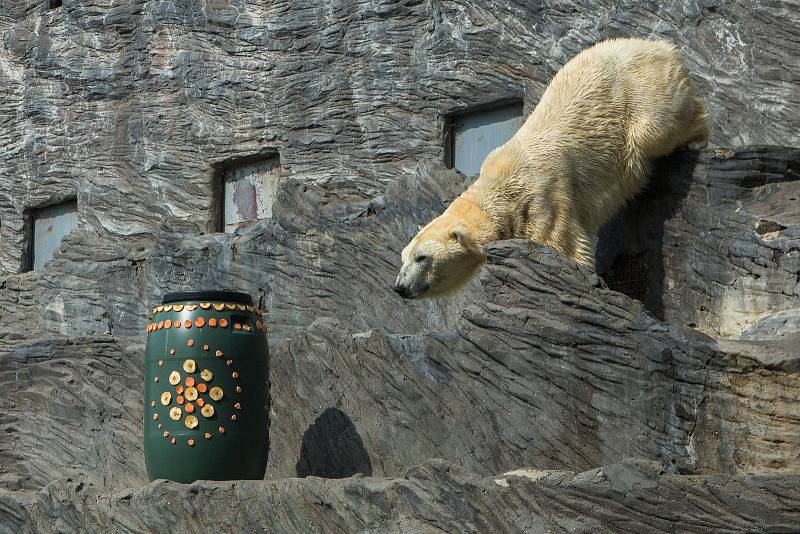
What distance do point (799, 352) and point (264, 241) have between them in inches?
237

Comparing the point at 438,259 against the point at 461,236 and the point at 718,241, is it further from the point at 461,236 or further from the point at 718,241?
the point at 718,241

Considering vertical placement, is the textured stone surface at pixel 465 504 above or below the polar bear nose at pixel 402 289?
below

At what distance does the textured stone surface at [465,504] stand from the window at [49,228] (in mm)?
7868

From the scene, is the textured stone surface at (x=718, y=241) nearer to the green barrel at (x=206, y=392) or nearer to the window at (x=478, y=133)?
the green barrel at (x=206, y=392)

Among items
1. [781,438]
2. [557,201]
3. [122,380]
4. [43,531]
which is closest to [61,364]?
[122,380]

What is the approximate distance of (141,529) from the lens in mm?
6590

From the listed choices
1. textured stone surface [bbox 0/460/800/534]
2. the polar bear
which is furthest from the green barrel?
the polar bear

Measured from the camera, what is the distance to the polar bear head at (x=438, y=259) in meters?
7.66

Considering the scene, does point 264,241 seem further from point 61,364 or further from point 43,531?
point 43,531

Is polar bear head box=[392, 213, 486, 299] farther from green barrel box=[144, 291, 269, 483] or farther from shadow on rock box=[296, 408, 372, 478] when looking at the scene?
green barrel box=[144, 291, 269, 483]

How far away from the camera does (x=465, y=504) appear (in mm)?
5316

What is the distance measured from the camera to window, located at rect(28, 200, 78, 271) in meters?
14.5

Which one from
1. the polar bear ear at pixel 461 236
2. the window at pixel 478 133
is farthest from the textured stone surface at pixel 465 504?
the window at pixel 478 133

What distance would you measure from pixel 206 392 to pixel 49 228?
28.5 feet
